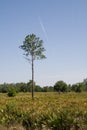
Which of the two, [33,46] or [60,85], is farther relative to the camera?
[60,85]

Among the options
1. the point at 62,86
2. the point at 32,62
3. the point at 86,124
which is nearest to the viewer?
the point at 86,124

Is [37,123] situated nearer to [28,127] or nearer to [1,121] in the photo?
[28,127]

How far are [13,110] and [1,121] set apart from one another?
142 cm

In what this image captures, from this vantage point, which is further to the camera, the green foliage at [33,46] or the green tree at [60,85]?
the green tree at [60,85]

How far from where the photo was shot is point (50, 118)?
10312 mm

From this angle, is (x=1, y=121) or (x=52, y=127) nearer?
(x=52, y=127)

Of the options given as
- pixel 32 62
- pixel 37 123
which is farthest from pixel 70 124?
pixel 32 62

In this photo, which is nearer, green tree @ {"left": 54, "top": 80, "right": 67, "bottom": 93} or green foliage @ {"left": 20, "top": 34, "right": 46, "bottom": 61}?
green foliage @ {"left": 20, "top": 34, "right": 46, "bottom": 61}

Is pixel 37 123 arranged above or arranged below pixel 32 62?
below

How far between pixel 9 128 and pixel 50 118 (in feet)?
4.65

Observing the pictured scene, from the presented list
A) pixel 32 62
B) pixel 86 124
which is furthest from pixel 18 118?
pixel 32 62

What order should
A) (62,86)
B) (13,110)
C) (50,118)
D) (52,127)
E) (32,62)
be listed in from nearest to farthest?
1. (52,127)
2. (50,118)
3. (13,110)
4. (32,62)
5. (62,86)

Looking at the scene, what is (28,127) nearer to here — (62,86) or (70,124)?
(70,124)

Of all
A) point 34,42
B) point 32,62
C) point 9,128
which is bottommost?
point 9,128
